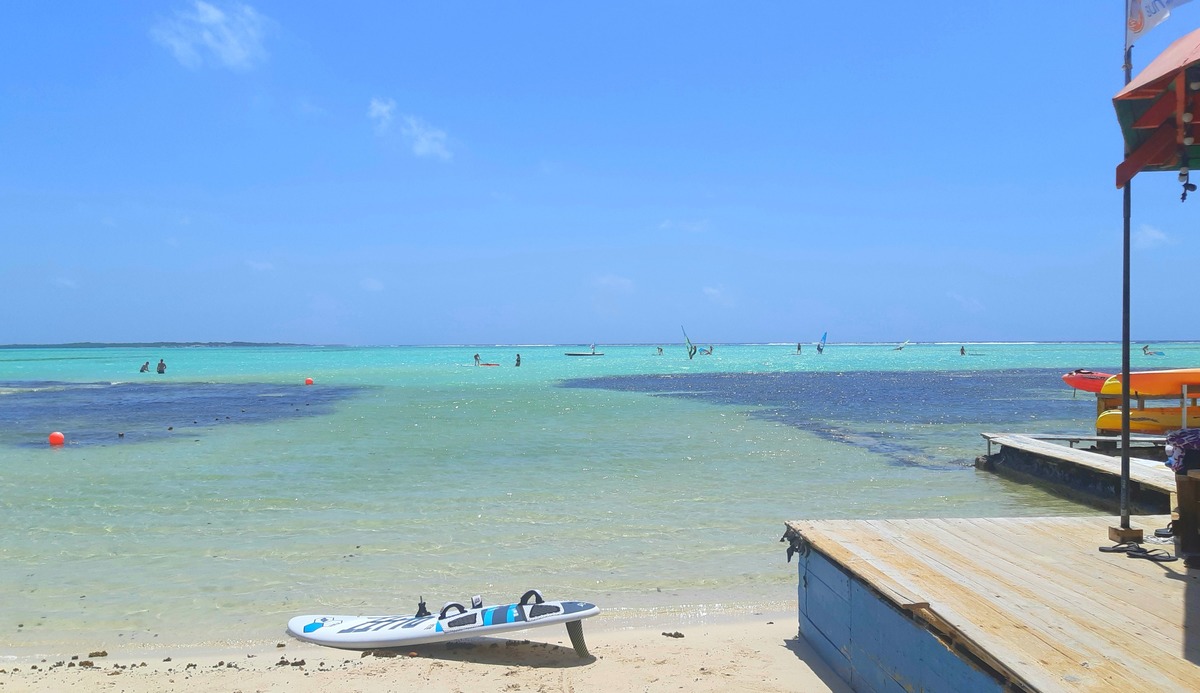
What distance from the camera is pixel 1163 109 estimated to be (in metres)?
4.57

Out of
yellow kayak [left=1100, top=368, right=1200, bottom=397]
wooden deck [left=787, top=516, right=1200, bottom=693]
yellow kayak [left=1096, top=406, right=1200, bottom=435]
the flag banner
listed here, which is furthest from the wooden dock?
the flag banner

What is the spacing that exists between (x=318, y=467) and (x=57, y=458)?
637cm

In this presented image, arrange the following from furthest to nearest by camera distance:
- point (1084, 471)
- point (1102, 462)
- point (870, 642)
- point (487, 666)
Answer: point (1084, 471) → point (1102, 462) → point (487, 666) → point (870, 642)

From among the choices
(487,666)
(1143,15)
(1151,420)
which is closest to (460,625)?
(487,666)

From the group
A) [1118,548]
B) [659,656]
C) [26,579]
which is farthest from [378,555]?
[1118,548]

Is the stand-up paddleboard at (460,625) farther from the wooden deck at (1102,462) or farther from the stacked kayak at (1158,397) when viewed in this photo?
the stacked kayak at (1158,397)

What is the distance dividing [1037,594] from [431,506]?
28.8 ft

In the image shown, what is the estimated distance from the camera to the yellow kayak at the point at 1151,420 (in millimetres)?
16172

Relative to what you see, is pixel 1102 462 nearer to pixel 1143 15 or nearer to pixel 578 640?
pixel 1143 15

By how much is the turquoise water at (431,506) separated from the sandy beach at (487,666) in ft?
1.67

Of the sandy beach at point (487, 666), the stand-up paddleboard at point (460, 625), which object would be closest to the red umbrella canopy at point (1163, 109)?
the sandy beach at point (487, 666)

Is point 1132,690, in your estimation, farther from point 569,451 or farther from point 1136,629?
point 569,451

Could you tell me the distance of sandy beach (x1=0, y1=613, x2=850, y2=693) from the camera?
552cm

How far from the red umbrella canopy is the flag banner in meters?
0.78
